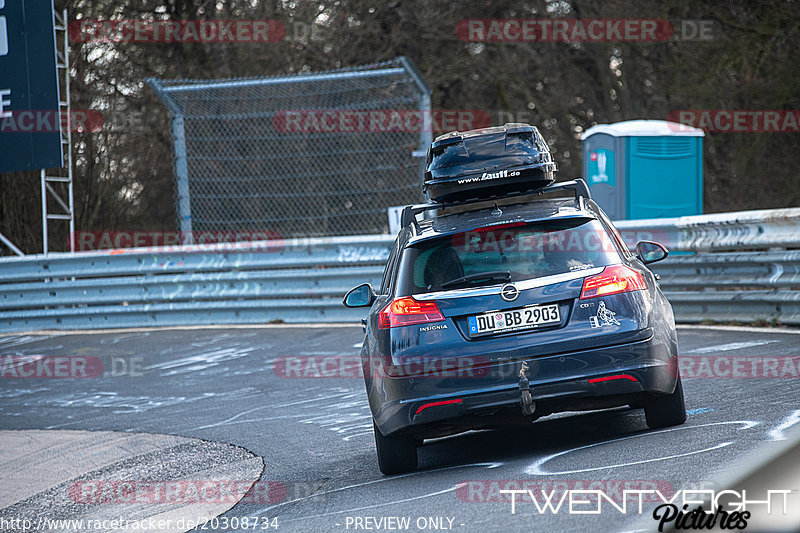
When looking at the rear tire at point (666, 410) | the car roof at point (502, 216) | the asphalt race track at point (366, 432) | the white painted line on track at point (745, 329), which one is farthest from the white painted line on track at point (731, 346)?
the car roof at point (502, 216)

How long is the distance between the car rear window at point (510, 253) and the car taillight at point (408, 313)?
0.07 m

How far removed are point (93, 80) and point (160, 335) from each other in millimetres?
8712

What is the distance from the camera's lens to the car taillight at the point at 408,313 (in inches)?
227

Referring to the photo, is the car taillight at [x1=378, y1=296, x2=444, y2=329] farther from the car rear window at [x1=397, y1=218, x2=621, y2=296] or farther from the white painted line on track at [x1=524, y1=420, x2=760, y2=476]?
the white painted line on track at [x1=524, y1=420, x2=760, y2=476]

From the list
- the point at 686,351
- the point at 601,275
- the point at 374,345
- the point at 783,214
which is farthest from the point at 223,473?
the point at 783,214

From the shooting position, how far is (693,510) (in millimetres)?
1531

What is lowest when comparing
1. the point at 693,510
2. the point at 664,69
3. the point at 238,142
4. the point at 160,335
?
the point at 160,335

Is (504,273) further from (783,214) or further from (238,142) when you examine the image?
(238,142)

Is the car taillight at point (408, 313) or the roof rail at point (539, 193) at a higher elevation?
the roof rail at point (539, 193)
